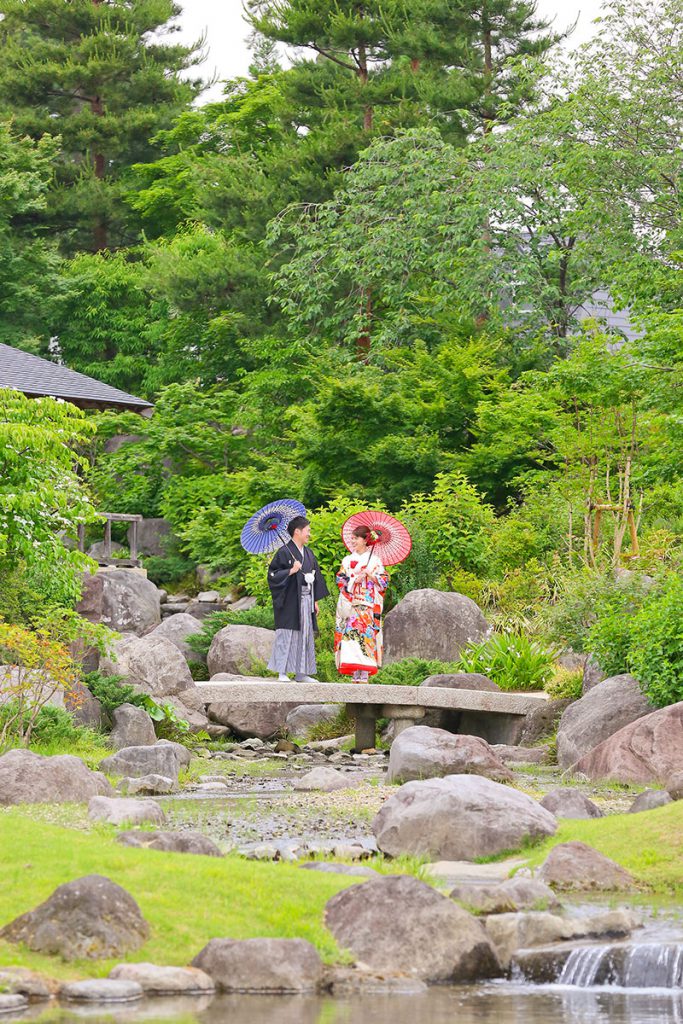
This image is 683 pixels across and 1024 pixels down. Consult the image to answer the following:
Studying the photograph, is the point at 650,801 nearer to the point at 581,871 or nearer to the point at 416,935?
the point at 581,871

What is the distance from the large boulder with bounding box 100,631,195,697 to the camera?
1777cm

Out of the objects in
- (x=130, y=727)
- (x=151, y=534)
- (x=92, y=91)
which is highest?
(x=92, y=91)

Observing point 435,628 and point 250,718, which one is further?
point 435,628

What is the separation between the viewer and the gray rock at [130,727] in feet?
52.6

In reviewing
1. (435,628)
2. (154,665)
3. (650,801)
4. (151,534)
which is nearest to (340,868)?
(650,801)

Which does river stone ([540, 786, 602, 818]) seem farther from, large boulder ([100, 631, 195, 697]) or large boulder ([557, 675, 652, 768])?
large boulder ([100, 631, 195, 697])

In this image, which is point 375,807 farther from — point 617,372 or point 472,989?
point 617,372

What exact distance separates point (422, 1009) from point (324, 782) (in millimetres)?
6925

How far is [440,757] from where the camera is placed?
12.9 metres

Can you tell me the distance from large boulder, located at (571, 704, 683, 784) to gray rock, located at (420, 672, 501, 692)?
14.5 ft

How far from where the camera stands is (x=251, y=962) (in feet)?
23.3

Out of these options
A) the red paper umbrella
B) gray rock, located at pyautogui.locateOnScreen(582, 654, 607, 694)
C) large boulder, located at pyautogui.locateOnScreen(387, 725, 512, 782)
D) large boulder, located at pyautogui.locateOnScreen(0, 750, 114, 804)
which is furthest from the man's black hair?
large boulder, located at pyautogui.locateOnScreen(0, 750, 114, 804)

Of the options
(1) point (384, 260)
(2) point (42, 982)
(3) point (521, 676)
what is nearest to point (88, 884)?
(2) point (42, 982)

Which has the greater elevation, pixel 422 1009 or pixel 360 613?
pixel 360 613
